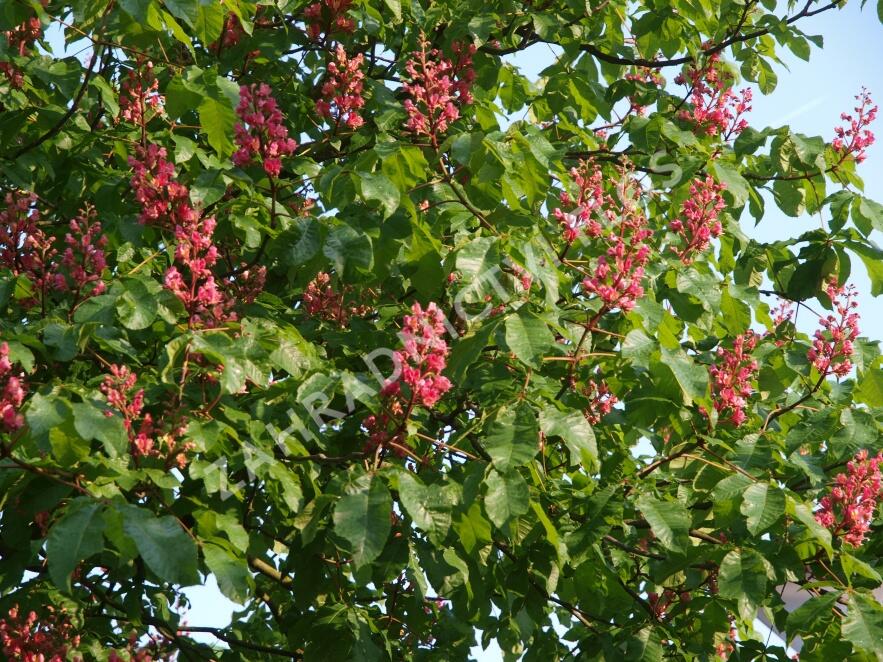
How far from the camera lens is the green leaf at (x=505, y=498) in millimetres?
3203

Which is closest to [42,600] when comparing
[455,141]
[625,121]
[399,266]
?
[399,266]

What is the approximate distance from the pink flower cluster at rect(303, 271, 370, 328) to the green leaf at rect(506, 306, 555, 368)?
4.33ft

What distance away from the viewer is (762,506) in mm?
3572

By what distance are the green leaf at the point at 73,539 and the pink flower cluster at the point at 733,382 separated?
90.4 inches

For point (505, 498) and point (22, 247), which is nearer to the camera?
point (505, 498)

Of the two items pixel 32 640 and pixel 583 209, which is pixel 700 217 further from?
pixel 32 640

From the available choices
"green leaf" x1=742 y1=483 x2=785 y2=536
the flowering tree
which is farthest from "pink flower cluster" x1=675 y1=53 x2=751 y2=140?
"green leaf" x1=742 y1=483 x2=785 y2=536

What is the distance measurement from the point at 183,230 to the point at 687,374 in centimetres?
177

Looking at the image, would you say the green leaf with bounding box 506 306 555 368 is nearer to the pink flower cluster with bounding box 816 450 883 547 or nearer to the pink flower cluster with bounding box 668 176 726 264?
the pink flower cluster with bounding box 668 176 726 264

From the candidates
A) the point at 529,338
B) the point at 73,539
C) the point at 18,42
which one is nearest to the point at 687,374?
the point at 529,338

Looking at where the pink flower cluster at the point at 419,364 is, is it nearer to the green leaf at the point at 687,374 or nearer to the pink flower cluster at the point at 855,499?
the green leaf at the point at 687,374

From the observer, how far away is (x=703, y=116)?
5.41 m

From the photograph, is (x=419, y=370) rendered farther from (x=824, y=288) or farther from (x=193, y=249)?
(x=824, y=288)

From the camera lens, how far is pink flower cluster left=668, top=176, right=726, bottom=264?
4305 millimetres
